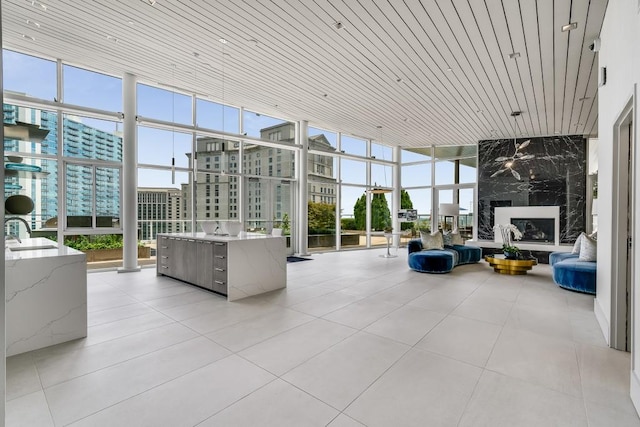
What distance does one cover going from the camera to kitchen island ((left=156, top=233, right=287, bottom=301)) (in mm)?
4445

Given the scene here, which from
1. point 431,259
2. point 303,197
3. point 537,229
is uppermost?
point 303,197

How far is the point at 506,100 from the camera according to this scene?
254 inches

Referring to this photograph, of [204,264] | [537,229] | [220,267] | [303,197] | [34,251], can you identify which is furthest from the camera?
[303,197]

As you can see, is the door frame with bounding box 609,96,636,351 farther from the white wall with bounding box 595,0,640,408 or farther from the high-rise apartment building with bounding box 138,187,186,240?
the high-rise apartment building with bounding box 138,187,186,240

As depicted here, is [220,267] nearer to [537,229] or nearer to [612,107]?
[612,107]

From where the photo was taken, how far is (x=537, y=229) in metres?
9.02

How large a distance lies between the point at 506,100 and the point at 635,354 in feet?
18.8

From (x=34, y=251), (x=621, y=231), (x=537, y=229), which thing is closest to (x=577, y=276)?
(x=621, y=231)

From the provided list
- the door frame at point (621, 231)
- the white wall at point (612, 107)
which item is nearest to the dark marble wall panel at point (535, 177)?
the white wall at point (612, 107)

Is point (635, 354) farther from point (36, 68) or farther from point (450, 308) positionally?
point (36, 68)

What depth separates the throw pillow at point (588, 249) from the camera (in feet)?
17.7

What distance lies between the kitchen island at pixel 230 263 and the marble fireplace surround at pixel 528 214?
742cm

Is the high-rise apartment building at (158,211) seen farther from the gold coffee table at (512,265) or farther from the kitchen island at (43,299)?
the gold coffee table at (512,265)

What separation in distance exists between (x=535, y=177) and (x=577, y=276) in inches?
202
